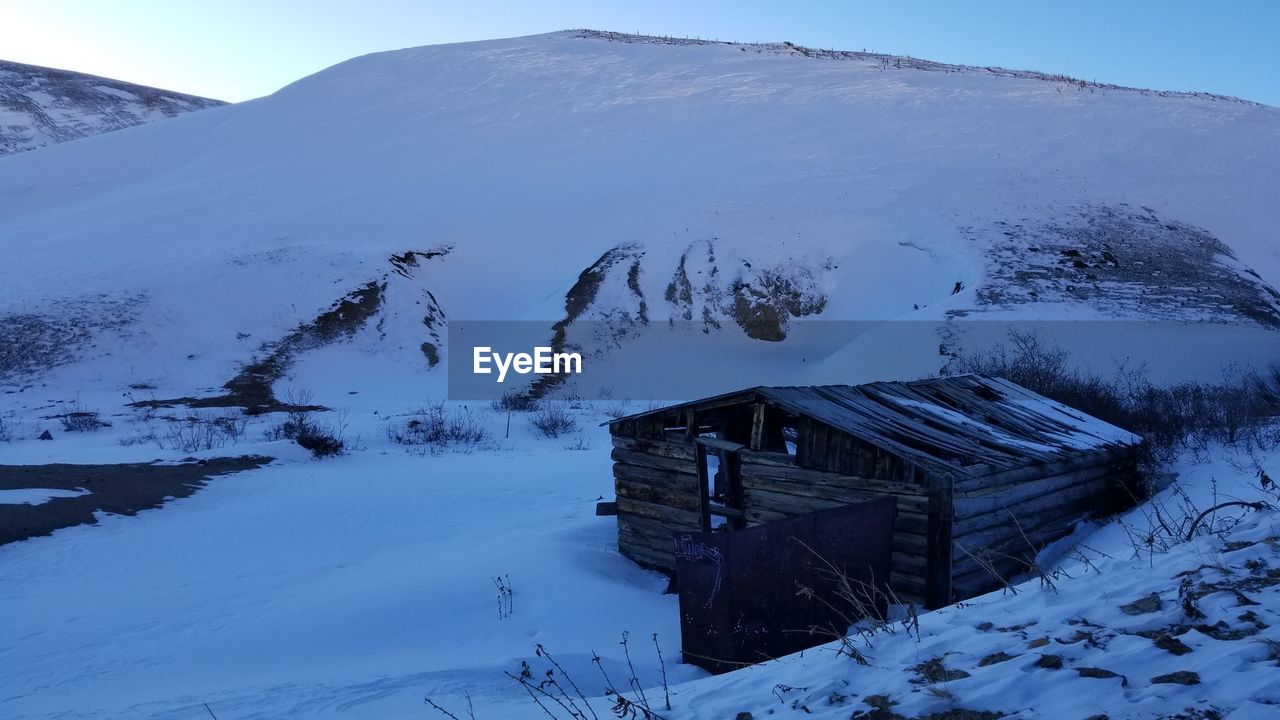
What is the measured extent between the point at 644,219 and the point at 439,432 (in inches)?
676

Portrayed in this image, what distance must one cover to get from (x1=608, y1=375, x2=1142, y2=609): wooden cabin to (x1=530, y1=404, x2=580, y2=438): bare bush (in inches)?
351

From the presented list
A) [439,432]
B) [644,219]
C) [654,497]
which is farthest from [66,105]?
[654,497]

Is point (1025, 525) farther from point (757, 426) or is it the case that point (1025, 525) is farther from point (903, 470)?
point (757, 426)

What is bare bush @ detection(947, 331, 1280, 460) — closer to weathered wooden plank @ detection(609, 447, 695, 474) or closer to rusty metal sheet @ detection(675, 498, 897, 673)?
weathered wooden plank @ detection(609, 447, 695, 474)

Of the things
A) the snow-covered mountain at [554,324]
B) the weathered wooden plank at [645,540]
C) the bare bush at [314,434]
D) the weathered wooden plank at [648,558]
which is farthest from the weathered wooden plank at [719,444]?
the bare bush at [314,434]

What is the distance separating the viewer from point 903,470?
771cm

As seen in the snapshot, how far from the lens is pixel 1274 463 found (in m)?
10.1

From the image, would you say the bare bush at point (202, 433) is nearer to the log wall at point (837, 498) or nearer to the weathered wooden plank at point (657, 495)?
the weathered wooden plank at point (657, 495)

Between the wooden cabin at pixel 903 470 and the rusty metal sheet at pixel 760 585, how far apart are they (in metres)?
0.89

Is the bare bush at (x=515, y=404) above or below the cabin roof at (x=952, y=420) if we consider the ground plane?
below

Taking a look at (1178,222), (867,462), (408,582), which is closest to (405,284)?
(408,582)

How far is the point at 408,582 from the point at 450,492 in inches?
183

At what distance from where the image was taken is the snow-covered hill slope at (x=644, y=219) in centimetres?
2538

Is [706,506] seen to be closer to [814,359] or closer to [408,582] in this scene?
[408,582]
